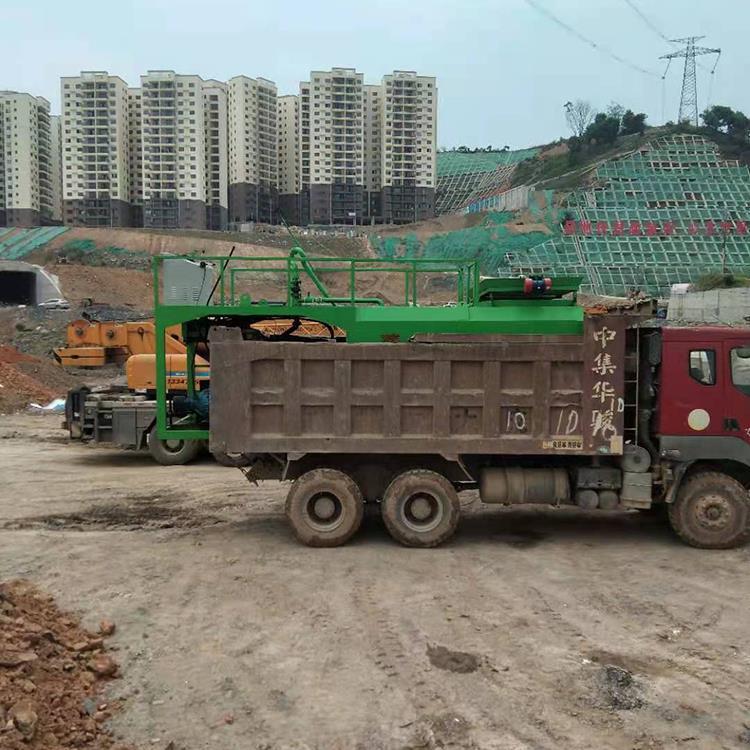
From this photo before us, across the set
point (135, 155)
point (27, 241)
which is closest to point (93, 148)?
point (135, 155)

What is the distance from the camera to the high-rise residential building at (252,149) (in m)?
93.8

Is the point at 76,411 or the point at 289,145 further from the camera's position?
the point at 289,145

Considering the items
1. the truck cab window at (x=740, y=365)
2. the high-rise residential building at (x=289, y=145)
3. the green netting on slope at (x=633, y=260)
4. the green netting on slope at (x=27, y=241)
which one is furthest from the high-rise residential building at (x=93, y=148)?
the truck cab window at (x=740, y=365)

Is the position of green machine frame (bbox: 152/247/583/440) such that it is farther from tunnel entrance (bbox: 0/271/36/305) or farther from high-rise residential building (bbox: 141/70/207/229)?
high-rise residential building (bbox: 141/70/207/229)

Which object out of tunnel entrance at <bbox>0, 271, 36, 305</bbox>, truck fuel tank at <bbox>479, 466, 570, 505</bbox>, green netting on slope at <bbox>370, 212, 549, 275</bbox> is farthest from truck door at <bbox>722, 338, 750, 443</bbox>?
tunnel entrance at <bbox>0, 271, 36, 305</bbox>

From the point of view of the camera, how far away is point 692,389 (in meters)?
6.90

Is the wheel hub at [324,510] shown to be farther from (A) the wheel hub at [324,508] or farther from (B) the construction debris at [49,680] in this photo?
(B) the construction debris at [49,680]

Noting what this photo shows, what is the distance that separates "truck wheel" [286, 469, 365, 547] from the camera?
7.05 m

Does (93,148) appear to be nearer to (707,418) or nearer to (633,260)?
(633,260)

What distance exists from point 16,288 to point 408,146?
205 feet

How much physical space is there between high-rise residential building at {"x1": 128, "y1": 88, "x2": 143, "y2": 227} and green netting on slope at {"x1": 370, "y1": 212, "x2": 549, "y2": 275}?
145ft

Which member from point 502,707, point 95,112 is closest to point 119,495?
point 502,707

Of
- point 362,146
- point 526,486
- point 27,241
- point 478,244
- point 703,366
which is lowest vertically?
point 526,486

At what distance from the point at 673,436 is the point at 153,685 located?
5.35 metres
